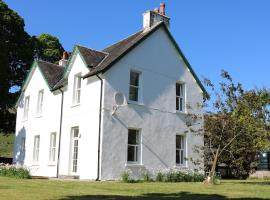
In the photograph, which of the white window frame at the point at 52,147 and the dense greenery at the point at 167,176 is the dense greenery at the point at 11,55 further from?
the dense greenery at the point at 167,176

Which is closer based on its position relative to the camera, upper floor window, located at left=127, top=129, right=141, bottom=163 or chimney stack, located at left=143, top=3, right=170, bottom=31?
upper floor window, located at left=127, top=129, right=141, bottom=163

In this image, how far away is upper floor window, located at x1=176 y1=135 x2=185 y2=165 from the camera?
25.5 m

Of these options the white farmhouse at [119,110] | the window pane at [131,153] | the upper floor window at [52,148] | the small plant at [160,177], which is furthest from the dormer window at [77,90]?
the small plant at [160,177]

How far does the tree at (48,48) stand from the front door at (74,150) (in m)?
19.1

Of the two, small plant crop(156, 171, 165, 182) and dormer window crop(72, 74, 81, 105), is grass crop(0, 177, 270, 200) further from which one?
dormer window crop(72, 74, 81, 105)

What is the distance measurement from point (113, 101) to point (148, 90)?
2.97 m

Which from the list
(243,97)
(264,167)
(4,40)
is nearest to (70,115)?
(243,97)

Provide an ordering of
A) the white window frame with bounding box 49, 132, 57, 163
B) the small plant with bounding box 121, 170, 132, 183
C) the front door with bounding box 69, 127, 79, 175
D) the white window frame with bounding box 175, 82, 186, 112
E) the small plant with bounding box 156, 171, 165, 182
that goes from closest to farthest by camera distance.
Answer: the small plant with bounding box 121, 170, 132, 183, the small plant with bounding box 156, 171, 165, 182, the front door with bounding box 69, 127, 79, 175, the white window frame with bounding box 49, 132, 57, 163, the white window frame with bounding box 175, 82, 186, 112

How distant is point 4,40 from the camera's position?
1421 inches

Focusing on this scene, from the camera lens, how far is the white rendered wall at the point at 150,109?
2169 centimetres

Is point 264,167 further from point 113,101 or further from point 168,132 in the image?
point 113,101

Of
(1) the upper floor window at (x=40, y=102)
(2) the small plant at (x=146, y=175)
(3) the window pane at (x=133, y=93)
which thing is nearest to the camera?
(2) the small plant at (x=146, y=175)

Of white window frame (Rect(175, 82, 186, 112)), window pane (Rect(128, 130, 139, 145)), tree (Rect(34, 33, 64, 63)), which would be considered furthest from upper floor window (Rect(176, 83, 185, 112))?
tree (Rect(34, 33, 64, 63))

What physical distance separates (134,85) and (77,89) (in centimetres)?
360
